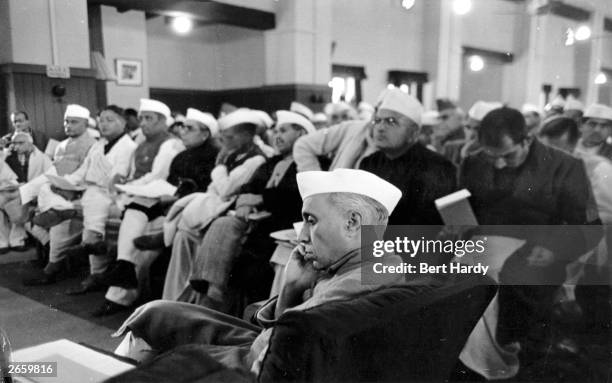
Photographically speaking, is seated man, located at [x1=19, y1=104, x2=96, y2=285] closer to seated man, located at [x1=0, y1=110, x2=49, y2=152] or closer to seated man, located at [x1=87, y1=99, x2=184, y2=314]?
seated man, located at [x1=0, y1=110, x2=49, y2=152]

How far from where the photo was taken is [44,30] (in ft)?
5.86

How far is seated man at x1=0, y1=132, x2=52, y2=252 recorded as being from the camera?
193 centimetres

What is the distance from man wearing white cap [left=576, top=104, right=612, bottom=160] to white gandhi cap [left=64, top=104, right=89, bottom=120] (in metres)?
2.37

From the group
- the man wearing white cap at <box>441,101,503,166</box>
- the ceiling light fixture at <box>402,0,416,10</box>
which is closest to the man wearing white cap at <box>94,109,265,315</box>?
the ceiling light fixture at <box>402,0,416,10</box>

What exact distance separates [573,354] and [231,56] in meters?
2.26

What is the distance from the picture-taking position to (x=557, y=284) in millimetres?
2006

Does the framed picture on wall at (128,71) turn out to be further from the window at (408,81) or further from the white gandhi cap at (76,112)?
the window at (408,81)

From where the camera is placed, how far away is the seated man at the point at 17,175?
1.93 metres

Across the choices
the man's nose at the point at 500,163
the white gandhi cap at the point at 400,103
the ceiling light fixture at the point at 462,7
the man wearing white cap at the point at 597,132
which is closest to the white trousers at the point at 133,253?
the white gandhi cap at the point at 400,103

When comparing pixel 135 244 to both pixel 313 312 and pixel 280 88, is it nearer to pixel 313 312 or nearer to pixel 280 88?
pixel 280 88

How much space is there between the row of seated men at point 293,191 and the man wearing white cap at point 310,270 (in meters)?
0.63

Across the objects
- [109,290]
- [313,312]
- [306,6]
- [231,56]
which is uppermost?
[306,6]

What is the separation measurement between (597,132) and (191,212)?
2114 millimetres

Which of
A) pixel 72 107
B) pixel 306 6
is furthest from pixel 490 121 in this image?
pixel 72 107
